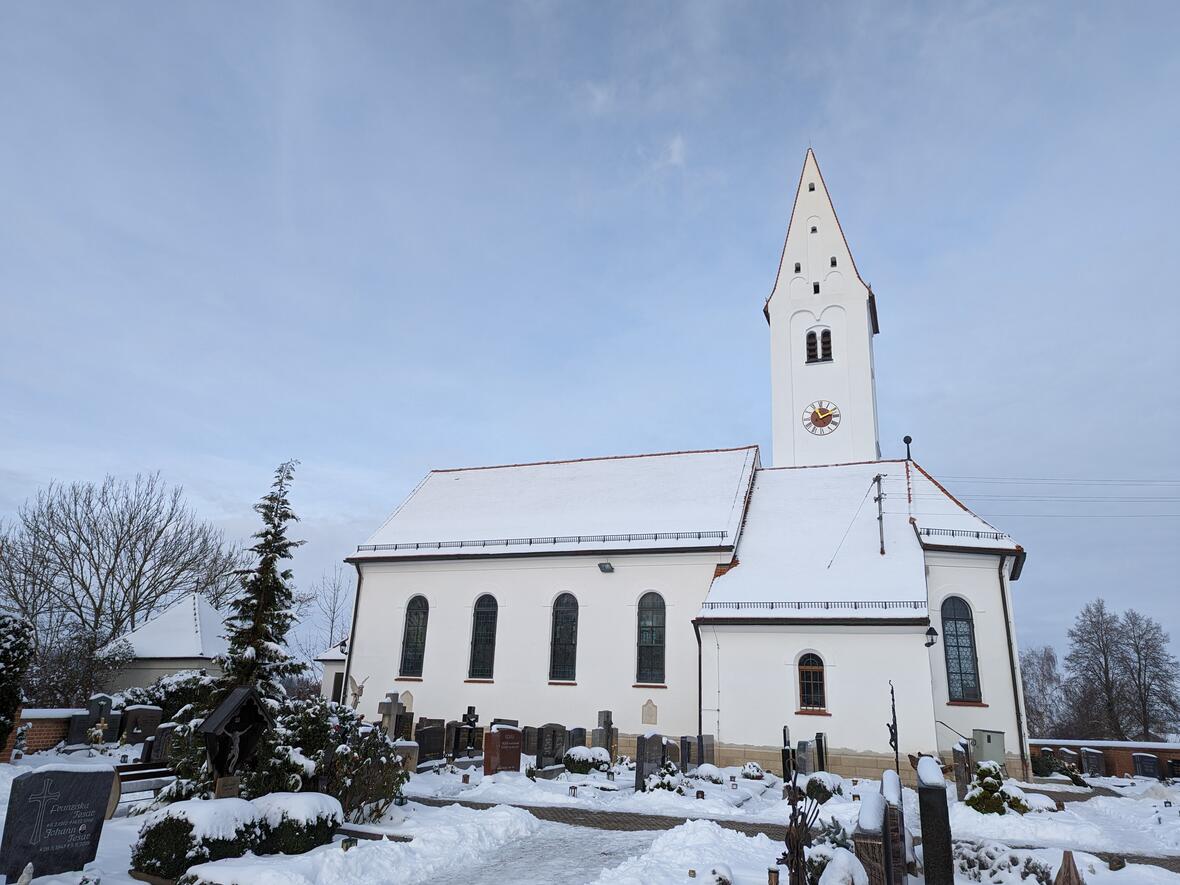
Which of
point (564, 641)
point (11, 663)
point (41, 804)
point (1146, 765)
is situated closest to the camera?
point (41, 804)

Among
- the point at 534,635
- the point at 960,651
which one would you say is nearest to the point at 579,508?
the point at 534,635

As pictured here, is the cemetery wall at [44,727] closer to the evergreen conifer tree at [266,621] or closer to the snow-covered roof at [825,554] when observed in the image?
the evergreen conifer tree at [266,621]

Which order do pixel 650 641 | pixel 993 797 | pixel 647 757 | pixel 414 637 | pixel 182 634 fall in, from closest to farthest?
pixel 993 797 < pixel 647 757 < pixel 650 641 < pixel 414 637 < pixel 182 634

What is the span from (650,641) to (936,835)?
53.5 ft

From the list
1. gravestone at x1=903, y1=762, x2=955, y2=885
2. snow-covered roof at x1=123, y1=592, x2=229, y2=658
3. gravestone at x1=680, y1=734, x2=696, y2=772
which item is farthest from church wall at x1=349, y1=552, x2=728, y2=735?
gravestone at x1=903, y1=762, x2=955, y2=885

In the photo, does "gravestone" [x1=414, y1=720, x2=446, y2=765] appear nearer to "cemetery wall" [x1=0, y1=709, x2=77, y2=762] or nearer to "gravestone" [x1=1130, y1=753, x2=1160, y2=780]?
"cemetery wall" [x1=0, y1=709, x2=77, y2=762]

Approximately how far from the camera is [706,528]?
950 inches

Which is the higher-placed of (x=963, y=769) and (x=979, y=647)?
(x=979, y=647)

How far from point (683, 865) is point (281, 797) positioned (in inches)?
211

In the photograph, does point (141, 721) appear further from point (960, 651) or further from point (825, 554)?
point (960, 651)

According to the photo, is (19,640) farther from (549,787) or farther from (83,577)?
(83,577)

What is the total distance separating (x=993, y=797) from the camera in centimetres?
1281

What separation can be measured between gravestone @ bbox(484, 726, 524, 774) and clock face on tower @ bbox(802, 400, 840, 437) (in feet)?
61.0

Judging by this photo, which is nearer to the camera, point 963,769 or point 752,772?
point 963,769
